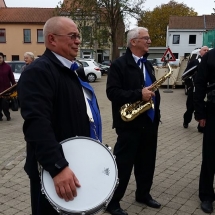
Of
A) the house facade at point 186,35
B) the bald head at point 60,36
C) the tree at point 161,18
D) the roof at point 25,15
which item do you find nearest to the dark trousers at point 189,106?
the bald head at point 60,36

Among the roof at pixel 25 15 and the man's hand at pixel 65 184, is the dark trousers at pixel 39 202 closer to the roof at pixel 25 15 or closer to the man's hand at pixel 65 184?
the man's hand at pixel 65 184

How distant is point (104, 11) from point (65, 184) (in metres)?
35.2

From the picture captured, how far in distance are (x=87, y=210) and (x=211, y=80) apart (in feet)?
7.57

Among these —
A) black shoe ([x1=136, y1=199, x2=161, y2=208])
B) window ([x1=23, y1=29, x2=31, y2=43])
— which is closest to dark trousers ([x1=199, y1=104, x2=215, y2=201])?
black shoe ([x1=136, y1=199, x2=161, y2=208])

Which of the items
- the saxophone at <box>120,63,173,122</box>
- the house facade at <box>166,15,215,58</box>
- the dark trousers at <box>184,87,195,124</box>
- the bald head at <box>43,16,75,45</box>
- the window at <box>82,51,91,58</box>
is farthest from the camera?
the house facade at <box>166,15,215,58</box>

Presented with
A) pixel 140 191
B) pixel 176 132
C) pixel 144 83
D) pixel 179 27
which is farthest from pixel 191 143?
pixel 179 27

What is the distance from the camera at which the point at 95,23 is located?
117 ft

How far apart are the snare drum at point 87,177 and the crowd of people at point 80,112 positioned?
6cm

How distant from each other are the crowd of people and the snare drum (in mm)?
59

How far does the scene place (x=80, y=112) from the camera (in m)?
2.17

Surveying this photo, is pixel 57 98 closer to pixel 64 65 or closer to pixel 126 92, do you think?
pixel 64 65

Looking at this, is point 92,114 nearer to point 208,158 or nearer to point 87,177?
point 87,177

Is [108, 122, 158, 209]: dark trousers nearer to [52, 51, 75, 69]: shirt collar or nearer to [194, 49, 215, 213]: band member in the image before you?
[194, 49, 215, 213]: band member

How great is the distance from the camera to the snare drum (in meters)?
1.84
